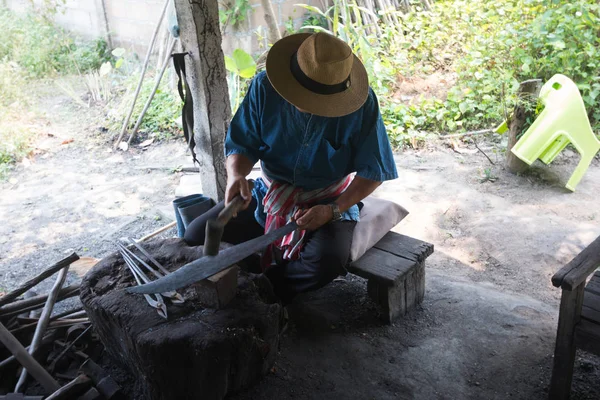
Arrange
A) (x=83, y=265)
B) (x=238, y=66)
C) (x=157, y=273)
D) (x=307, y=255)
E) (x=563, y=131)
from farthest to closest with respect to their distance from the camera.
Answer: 1. (x=238, y=66)
2. (x=563, y=131)
3. (x=83, y=265)
4. (x=307, y=255)
5. (x=157, y=273)

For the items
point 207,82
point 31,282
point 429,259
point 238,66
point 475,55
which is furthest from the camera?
point 475,55

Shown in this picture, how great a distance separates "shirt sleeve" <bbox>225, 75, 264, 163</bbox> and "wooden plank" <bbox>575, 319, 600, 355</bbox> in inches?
61.1

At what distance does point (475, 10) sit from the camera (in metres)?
6.43

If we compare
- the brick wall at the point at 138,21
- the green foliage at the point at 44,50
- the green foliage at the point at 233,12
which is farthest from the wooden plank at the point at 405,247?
the green foliage at the point at 44,50

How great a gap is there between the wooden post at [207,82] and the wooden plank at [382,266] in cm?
110

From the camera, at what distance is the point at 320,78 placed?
6.57 feet

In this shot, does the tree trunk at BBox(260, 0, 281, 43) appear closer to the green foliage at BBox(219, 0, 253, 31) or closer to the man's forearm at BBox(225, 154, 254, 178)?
the green foliage at BBox(219, 0, 253, 31)

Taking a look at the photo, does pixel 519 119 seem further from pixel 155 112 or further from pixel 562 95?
pixel 155 112

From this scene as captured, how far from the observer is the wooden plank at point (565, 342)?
1.78 metres

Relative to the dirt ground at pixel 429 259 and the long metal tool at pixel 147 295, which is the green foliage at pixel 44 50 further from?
the long metal tool at pixel 147 295

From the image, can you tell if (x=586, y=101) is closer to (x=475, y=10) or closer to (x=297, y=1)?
(x=475, y=10)

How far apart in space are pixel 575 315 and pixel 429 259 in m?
1.64

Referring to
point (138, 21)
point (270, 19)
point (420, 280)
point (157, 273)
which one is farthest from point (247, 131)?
point (138, 21)

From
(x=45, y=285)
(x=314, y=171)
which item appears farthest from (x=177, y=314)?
(x=45, y=285)
